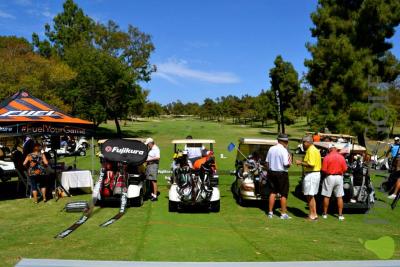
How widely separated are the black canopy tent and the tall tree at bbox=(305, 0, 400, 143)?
12014 mm

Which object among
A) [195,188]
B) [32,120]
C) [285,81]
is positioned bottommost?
[195,188]

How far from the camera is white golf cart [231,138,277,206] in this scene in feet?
35.4

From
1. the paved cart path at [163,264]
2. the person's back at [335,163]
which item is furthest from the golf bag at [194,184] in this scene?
the paved cart path at [163,264]

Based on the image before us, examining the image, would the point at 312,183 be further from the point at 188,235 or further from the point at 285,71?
the point at 285,71

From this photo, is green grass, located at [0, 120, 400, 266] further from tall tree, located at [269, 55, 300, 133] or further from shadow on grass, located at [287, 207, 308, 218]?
tall tree, located at [269, 55, 300, 133]

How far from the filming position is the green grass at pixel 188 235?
656 cm

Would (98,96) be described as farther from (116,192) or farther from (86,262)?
(86,262)

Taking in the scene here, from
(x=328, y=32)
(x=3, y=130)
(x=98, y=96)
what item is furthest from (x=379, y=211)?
(x=98, y=96)

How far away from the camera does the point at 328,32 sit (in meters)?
31.0

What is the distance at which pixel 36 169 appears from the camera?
11.4 m

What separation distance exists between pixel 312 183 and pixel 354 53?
547 inches

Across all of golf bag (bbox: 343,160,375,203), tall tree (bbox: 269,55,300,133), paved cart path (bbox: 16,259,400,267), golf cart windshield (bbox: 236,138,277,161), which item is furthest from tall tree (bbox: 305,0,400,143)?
tall tree (bbox: 269,55,300,133)

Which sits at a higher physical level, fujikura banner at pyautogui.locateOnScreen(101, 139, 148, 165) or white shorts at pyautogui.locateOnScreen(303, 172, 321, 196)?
fujikura banner at pyautogui.locateOnScreen(101, 139, 148, 165)

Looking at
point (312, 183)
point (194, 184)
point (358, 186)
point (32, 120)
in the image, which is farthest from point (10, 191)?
point (358, 186)
